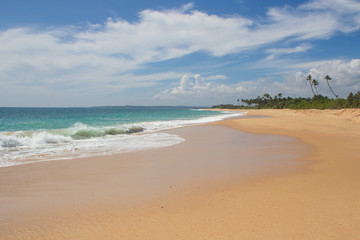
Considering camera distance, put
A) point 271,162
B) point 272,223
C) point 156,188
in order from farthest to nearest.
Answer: point 271,162 → point 156,188 → point 272,223

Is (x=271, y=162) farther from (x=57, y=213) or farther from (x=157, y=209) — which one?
(x=57, y=213)

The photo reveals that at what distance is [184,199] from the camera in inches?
189

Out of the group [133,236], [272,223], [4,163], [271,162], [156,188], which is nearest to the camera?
[133,236]

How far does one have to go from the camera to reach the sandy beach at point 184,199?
3562 mm

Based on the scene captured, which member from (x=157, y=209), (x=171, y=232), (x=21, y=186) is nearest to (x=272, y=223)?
(x=171, y=232)

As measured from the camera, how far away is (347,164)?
743cm

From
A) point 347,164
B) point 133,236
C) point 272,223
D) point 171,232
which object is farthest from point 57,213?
point 347,164

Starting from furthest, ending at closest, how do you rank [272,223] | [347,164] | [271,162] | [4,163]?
[4,163] < [271,162] < [347,164] < [272,223]

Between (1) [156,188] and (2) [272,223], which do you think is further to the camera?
(1) [156,188]

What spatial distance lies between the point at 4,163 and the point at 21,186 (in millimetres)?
3642

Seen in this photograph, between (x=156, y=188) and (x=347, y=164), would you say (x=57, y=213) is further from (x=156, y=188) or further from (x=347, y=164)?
(x=347, y=164)

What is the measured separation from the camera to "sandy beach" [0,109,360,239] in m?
→ 3.56

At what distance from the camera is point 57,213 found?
432cm

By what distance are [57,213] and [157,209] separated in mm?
1901
